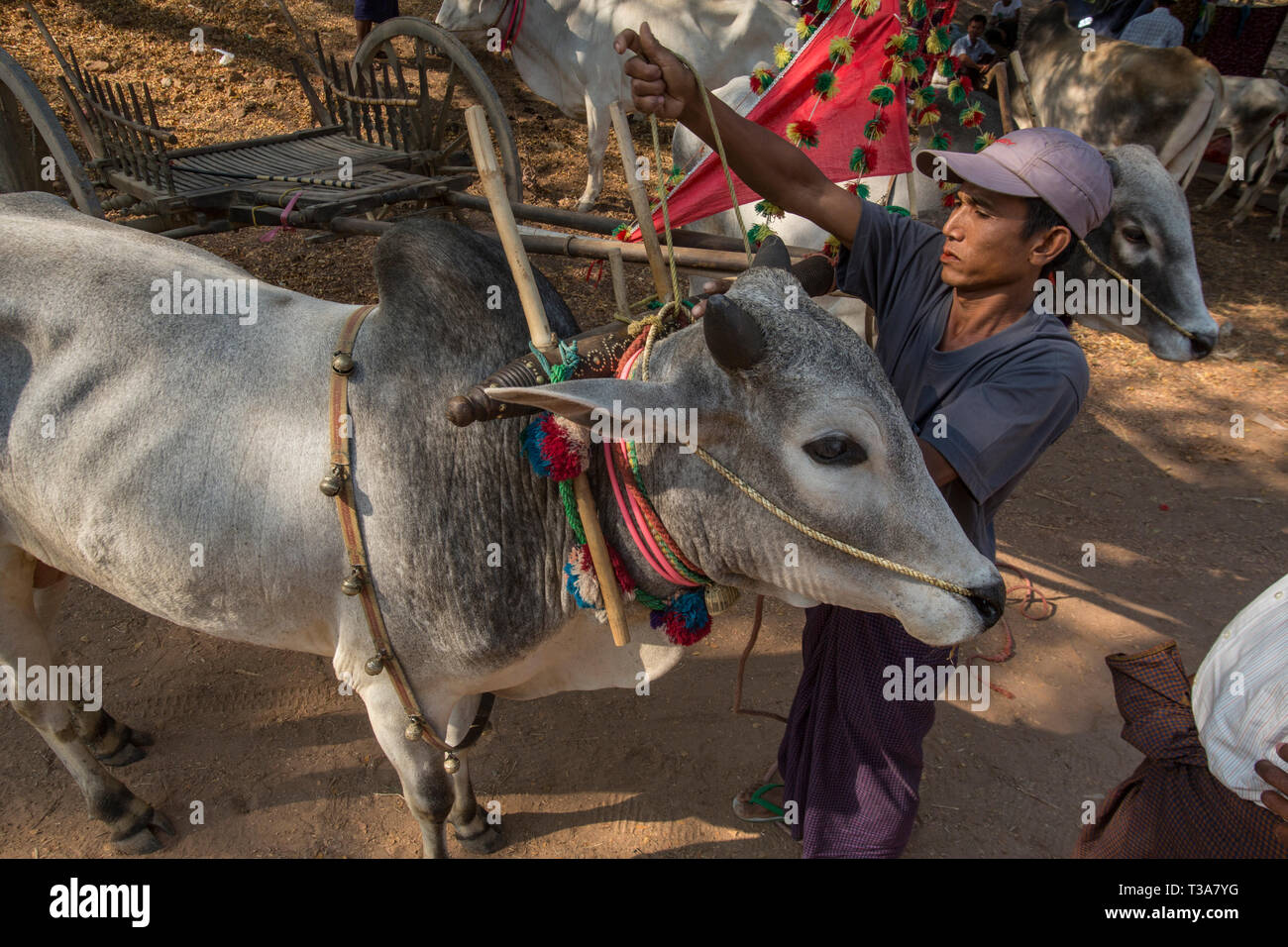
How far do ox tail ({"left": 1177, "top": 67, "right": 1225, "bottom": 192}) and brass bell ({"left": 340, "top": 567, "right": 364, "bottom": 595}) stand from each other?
8022 mm

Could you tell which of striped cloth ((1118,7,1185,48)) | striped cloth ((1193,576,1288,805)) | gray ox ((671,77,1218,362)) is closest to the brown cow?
striped cloth ((1118,7,1185,48))

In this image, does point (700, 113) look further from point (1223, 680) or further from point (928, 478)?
point (1223, 680)

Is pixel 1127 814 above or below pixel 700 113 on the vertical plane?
below

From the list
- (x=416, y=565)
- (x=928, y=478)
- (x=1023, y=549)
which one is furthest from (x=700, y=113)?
(x=1023, y=549)

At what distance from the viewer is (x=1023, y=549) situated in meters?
4.75

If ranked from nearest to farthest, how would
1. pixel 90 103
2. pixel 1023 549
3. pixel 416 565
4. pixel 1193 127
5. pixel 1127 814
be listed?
pixel 416 565, pixel 1127 814, pixel 90 103, pixel 1023 549, pixel 1193 127

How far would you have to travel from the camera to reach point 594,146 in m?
7.67

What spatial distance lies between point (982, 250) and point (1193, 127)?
285 inches

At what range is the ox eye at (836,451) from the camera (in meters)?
1.71


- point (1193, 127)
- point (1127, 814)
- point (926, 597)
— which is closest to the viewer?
point (926, 597)

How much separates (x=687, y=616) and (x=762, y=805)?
5.05 ft

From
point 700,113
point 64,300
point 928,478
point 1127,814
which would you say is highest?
point 700,113

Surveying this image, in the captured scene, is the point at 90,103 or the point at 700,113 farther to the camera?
the point at 90,103

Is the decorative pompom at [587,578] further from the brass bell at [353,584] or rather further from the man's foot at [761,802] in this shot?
the man's foot at [761,802]
